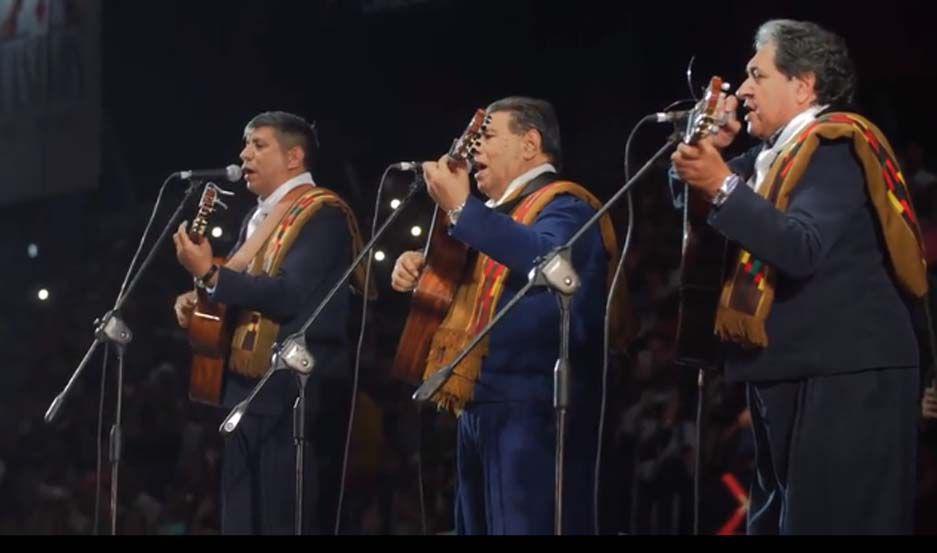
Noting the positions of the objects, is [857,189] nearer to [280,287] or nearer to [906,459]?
[906,459]

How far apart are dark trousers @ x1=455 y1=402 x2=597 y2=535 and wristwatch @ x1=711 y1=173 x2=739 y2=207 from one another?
0.82 m

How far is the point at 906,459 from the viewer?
2.99 metres

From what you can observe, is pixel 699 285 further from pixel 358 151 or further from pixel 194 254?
pixel 358 151

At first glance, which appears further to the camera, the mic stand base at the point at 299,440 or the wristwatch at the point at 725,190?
the mic stand base at the point at 299,440

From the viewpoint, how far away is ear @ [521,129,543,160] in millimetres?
3770

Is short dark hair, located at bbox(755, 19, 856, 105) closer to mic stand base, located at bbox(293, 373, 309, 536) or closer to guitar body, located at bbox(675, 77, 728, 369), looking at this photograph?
guitar body, located at bbox(675, 77, 728, 369)

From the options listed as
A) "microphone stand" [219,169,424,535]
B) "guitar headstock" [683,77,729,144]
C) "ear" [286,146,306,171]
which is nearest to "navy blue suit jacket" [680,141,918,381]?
"guitar headstock" [683,77,729,144]

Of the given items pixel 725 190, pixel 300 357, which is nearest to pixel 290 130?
pixel 300 357

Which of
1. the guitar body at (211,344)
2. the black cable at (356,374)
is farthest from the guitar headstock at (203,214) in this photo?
the black cable at (356,374)

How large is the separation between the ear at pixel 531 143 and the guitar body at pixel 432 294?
0.24m

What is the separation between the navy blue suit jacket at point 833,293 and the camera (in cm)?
295

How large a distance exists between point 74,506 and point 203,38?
5.55 feet

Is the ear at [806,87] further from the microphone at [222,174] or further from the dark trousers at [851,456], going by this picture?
the microphone at [222,174]

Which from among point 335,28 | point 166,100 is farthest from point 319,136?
point 166,100
